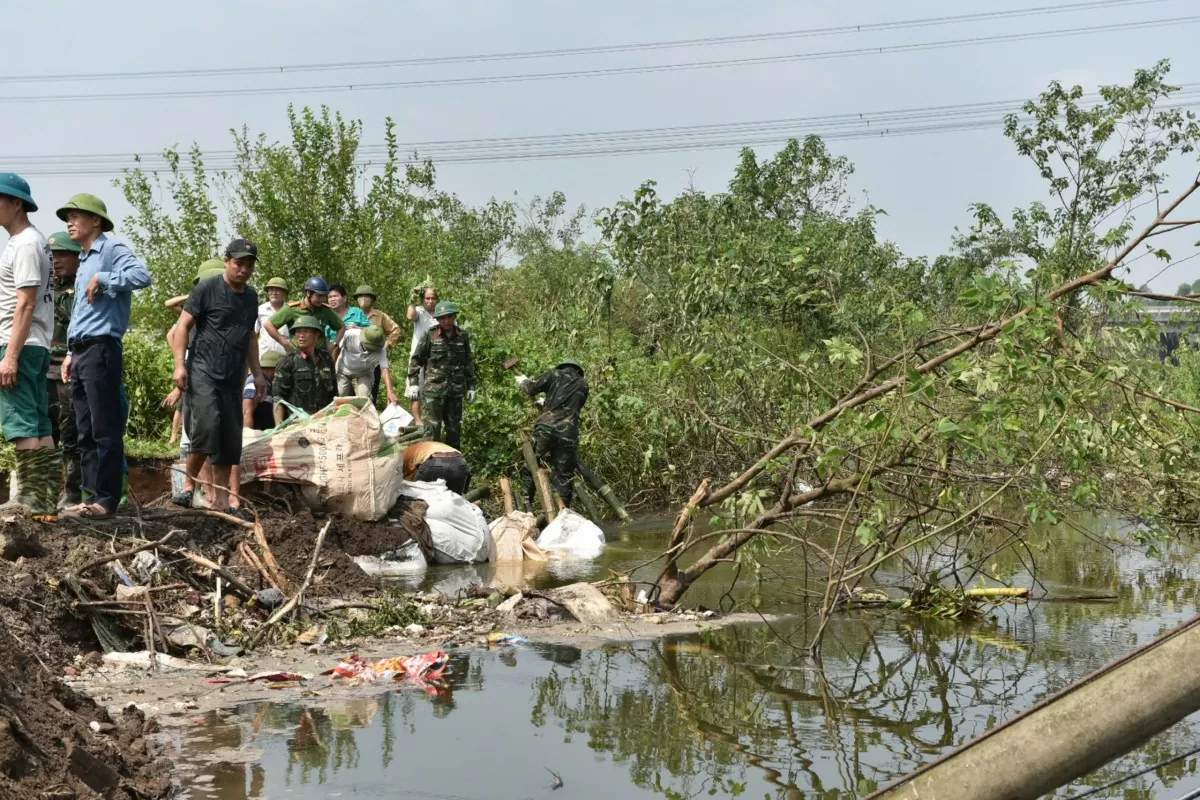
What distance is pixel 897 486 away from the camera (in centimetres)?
707

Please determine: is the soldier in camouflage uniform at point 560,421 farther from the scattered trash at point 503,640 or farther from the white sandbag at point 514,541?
the scattered trash at point 503,640

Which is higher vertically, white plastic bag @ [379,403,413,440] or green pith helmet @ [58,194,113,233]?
green pith helmet @ [58,194,113,233]

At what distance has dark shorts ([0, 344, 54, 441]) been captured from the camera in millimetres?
6812

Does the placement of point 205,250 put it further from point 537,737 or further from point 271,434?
point 537,737

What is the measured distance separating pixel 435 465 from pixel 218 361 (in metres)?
2.80

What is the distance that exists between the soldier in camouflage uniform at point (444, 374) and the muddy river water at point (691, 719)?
520 cm

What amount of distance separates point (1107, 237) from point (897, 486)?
1691 mm

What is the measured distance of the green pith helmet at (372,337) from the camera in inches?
458

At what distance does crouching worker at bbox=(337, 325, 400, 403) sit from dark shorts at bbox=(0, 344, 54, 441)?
4.82 meters

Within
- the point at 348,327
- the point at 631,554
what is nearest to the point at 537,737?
the point at 631,554

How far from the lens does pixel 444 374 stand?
12.1m

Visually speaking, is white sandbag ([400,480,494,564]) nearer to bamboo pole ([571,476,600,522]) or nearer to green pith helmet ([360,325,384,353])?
green pith helmet ([360,325,384,353])

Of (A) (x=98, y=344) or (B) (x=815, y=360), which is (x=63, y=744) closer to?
(A) (x=98, y=344)

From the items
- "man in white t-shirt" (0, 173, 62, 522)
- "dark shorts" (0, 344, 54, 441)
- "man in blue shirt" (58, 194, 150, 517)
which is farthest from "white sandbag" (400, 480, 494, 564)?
"dark shorts" (0, 344, 54, 441)
